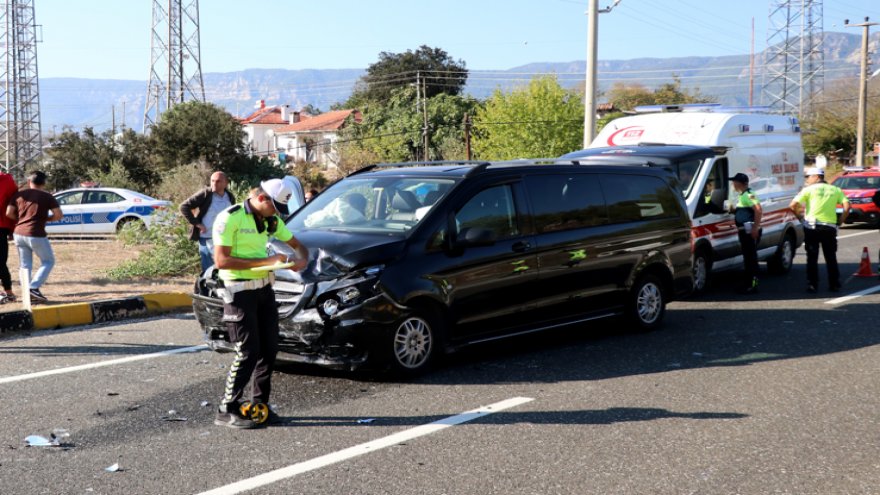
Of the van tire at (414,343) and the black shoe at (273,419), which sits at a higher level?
the van tire at (414,343)

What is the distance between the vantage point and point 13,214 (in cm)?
1205

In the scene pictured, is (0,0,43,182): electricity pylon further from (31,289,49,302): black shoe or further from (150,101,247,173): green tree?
(31,289,49,302): black shoe

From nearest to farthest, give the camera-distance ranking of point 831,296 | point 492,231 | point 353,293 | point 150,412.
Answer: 1. point 150,412
2. point 353,293
3. point 492,231
4. point 831,296

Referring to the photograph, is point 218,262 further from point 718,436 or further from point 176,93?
point 176,93

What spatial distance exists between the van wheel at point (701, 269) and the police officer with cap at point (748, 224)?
63 centimetres

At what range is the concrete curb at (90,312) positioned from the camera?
10.4 meters

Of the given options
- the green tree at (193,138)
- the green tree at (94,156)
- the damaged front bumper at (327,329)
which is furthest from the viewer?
the green tree at (94,156)

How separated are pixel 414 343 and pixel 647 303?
11.1ft

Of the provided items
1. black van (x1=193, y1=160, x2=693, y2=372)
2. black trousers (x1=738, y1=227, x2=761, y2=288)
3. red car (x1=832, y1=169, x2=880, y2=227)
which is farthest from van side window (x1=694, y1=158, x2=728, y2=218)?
red car (x1=832, y1=169, x2=880, y2=227)

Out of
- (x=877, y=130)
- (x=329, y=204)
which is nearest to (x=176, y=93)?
(x=877, y=130)

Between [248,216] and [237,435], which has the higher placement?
[248,216]

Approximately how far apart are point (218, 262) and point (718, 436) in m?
3.47

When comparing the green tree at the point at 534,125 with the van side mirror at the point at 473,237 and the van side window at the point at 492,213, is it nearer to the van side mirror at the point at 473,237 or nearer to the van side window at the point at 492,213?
the van side window at the point at 492,213

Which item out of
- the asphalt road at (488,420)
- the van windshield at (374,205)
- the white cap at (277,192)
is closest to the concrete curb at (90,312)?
the asphalt road at (488,420)
